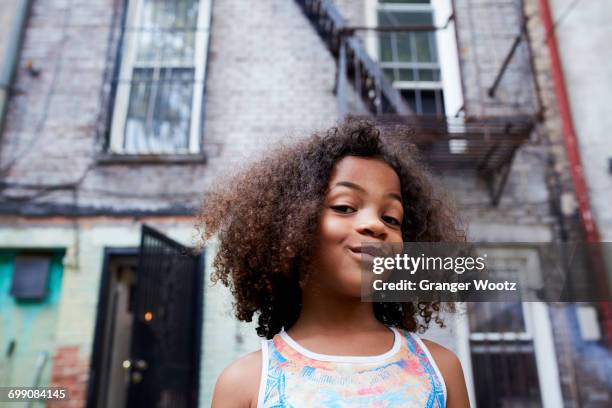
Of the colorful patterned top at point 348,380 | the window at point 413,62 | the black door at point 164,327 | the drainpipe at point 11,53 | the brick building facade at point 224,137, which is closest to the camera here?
the colorful patterned top at point 348,380

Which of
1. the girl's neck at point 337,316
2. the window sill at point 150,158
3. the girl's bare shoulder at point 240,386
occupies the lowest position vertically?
the girl's bare shoulder at point 240,386

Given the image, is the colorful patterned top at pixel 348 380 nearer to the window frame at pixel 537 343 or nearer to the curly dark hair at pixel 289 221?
the curly dark hair at pixel 289 221

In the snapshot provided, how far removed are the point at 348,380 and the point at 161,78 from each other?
4590mm

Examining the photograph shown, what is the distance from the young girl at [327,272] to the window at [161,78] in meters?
3.43

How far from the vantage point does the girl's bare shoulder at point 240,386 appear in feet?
3.88

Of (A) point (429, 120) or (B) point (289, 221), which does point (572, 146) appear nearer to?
(A) point (429, 120)

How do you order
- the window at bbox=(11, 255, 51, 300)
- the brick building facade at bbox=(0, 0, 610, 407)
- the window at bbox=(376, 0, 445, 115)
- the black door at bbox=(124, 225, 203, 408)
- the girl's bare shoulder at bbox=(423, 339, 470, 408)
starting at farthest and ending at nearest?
the window at bbox=(376, 0, 445, 115) → the window at bbox=(11, 255, 51, 300) → the brick building facade at bbox=(0, 0, 610, 407) → the black door at bbox=(124, 225, 203, 408) → the girl's bare shoulder at bbox=(423, 339, 470, 408)

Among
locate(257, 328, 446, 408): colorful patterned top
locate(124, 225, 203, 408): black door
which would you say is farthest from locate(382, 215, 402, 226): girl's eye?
locate(124, 225, 203, 408): black door

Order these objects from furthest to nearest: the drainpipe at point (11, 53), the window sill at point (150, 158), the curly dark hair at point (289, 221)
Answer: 1. the drainpipe at point (11, 53)
2. the window sill at point (150, 158)
3. the curly dark hair at point (289, 221)

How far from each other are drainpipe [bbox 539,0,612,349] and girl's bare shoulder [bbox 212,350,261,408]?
376 centimetres

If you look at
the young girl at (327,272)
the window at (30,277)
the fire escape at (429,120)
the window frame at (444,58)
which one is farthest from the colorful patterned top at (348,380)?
the window frame at (444,58)

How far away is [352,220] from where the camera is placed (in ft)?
4.07

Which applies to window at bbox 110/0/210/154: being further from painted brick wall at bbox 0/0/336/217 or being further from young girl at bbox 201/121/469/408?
young girl at bbox 201/121/469/408

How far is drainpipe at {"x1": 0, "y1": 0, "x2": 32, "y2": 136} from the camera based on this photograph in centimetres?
472
